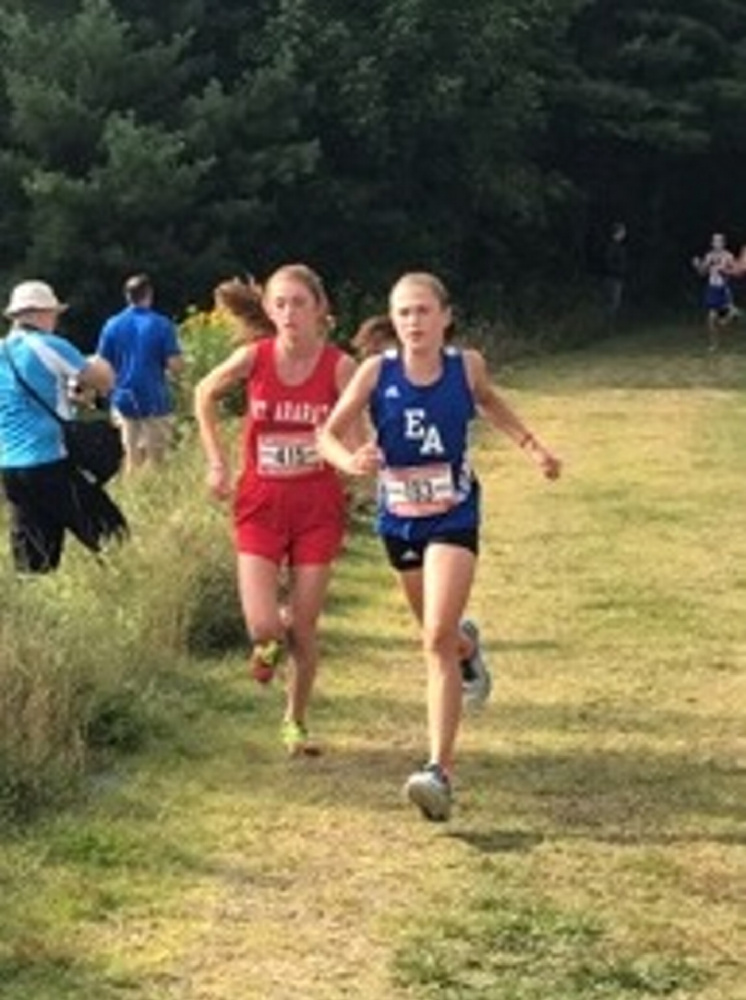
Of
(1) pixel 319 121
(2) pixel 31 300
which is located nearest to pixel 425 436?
(2) pixel 31 300

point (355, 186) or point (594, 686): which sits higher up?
point (355, 186)

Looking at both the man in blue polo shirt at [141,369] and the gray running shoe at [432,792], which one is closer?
the gray running shoe at [432,792]

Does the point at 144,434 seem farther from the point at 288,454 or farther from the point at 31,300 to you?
the point at 288,454

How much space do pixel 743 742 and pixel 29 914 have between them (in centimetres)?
331

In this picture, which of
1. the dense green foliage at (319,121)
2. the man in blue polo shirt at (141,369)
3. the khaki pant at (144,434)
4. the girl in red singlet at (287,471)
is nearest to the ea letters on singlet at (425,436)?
the girl in red singlet at (287,471)

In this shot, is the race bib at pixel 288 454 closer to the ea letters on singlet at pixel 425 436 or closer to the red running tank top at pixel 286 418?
the red running tank top at pixel 286 418

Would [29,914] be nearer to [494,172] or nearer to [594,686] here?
[594,686]

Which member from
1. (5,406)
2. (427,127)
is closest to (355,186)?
(427,127)

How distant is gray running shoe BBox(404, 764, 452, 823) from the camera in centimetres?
673

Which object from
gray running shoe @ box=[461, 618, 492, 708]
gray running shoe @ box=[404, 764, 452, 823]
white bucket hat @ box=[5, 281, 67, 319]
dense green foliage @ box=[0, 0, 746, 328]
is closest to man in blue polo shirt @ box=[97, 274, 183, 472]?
white bucket hat @ box=[5, 281, 67, 319]

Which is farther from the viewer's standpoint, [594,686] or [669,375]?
[669,375]

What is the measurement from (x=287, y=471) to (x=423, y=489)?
2.30 ft

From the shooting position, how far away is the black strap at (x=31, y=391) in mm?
9102

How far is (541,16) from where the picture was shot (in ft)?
109
